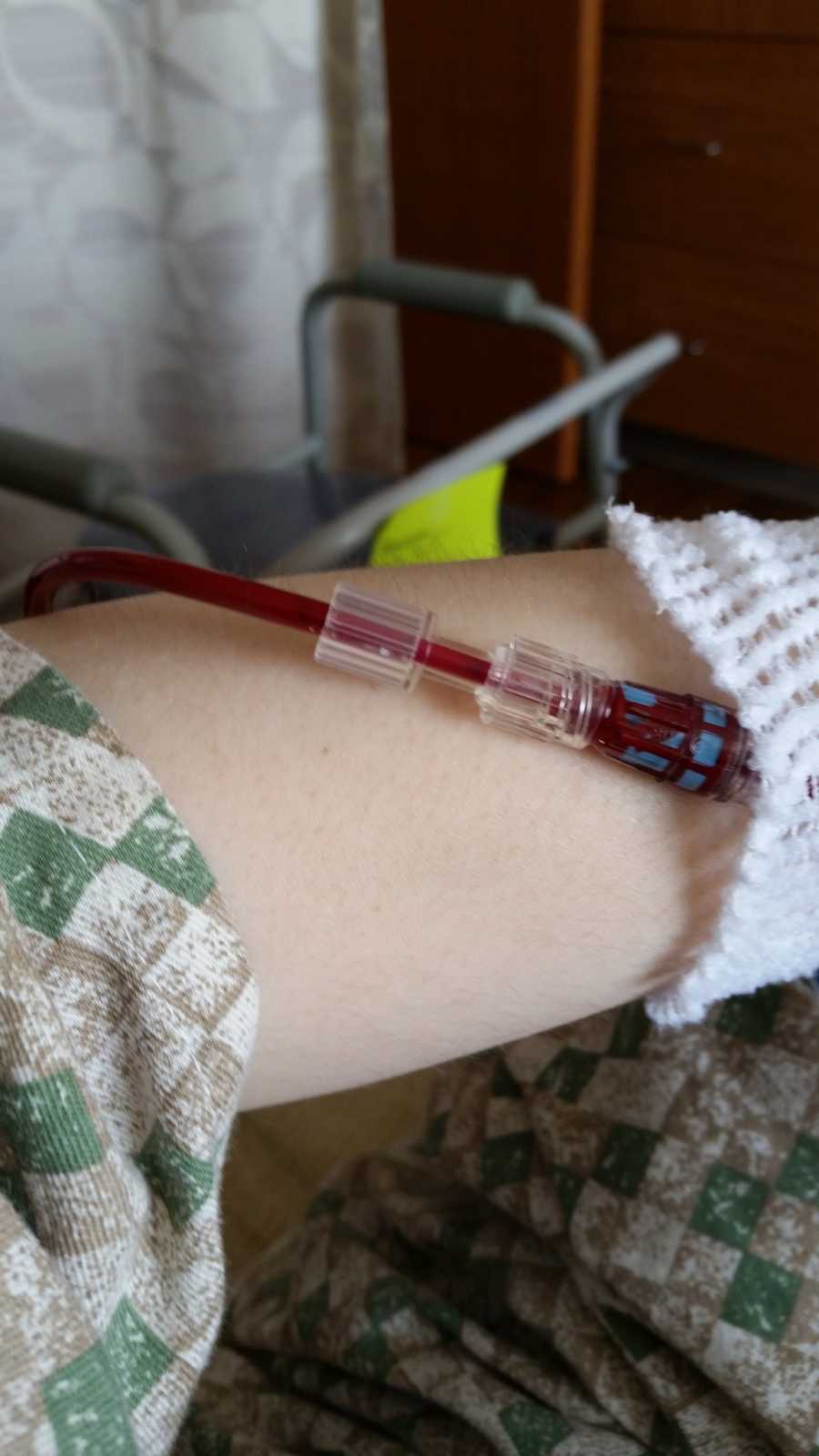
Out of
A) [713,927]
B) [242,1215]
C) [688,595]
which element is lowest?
[242,1215]

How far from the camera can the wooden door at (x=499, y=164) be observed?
1.85 meters

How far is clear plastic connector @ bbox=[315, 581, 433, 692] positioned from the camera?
0.39 m

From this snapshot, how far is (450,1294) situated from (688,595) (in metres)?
0.40

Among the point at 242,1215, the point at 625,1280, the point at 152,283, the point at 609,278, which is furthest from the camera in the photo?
the point at 609,278

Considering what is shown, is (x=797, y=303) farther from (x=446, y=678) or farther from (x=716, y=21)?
(x=446, y=678)

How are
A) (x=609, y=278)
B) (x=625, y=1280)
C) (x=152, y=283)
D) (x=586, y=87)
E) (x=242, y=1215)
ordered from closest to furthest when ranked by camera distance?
(x=625, y=1280), (x=242, y=1215), (x=152, y=283), (x=586, y=87), (x=609, y=278)

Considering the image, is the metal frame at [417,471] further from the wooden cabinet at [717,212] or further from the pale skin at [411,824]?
the wooden cabinet at [717,212]

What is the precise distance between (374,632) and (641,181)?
1.84 meters

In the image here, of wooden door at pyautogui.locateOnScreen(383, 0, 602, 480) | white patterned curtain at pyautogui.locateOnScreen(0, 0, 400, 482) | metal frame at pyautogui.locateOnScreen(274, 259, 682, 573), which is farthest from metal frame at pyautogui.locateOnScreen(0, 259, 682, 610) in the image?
wooden door at pyautogui.locateOnScreen(383, 0, 602, 480)

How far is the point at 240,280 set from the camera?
1771mm

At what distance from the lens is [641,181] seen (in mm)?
1946

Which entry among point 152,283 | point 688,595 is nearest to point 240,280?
point 152,283

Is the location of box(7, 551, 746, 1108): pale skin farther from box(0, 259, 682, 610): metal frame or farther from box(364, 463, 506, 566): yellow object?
box(364, 463, 506, 566): yellow object

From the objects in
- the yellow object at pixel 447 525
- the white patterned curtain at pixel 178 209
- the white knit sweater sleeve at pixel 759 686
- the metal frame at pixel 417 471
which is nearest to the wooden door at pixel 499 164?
the white patterned curtain at pixel 178 209
